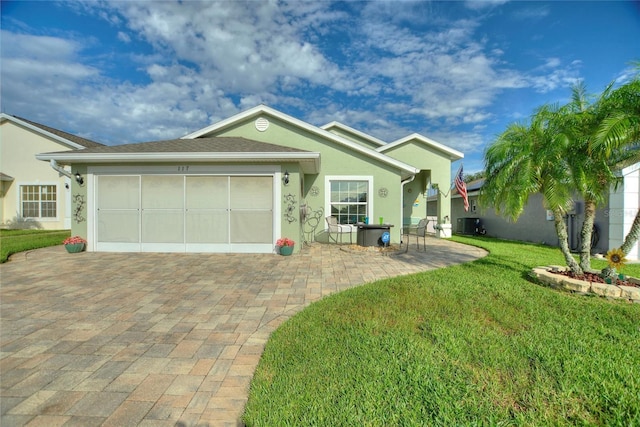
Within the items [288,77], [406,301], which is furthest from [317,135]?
[406,301]

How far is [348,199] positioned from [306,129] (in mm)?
3436

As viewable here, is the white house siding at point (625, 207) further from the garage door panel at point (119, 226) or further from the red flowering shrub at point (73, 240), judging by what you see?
the red flowering shrub at point (73, 240)

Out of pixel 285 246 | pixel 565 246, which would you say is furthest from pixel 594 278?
pixel 285 246

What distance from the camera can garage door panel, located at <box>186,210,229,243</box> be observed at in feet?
28.7

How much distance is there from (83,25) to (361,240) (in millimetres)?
11354

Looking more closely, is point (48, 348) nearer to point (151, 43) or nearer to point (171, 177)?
point (171, 177)

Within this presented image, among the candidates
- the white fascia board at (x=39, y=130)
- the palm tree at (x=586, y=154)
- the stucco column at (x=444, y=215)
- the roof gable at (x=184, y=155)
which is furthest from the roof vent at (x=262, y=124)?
the white fascia board at (x=39, y=130)

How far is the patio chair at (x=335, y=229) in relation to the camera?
10.4 metres

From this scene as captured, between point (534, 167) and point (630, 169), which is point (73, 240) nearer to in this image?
point (534, 167)

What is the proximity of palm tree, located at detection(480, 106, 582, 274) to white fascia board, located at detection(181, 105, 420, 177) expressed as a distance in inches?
212

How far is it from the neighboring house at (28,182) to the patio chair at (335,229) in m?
15.6

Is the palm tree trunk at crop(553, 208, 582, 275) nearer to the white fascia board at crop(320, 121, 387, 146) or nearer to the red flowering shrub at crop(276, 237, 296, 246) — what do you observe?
the red flowering shrub at crop(276, 237, 296, 246)

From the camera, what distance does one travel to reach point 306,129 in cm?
1151

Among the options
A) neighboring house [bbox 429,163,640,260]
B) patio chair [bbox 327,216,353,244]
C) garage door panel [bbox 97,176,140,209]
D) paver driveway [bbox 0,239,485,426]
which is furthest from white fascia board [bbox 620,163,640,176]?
garage door panel [bbox 97,176,140,209]
